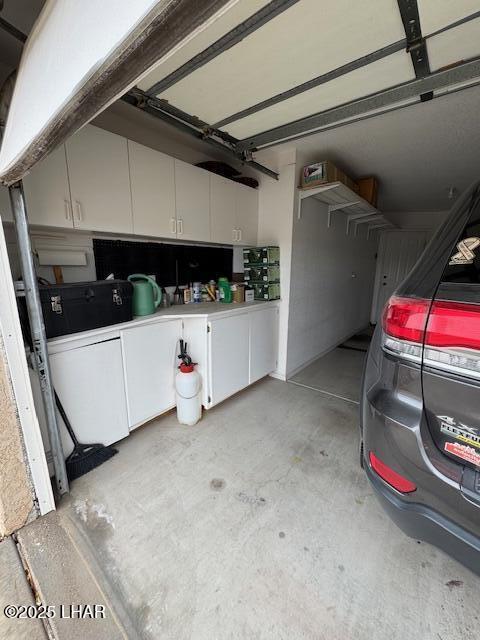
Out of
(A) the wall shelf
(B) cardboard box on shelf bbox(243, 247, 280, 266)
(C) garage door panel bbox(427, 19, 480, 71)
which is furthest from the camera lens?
(B) cardboard box on shelf bbox(243, 247, 280, 266)

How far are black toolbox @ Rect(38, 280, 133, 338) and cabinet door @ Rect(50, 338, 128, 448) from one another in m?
0.14

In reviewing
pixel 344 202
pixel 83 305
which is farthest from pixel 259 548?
pixel 344 202

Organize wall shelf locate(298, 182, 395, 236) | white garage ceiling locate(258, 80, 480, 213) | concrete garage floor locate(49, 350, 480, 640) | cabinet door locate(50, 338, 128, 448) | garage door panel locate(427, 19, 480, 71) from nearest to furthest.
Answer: concrete garage floor locate(49, 350, 480, 640) → garage door panel locate(427, 19, 480, 71) → cabinet door locate(50, 338, 128, 448) → white garage ceiling locate(258, 80, 480, 213) → wall shelf locate(298, 182, 395, 236)

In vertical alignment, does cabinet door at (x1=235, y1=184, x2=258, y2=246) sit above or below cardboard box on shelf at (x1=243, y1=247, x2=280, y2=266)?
above

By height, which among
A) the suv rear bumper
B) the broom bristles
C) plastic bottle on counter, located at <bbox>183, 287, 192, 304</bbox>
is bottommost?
the broom bristles

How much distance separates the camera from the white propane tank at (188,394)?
207 centimetres

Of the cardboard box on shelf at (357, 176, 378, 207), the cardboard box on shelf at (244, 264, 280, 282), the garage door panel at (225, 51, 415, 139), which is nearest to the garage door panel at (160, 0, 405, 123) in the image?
the garage door panel at (225, 51, 415, 139)

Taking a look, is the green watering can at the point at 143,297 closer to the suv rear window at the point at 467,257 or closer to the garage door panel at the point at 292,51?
the garage door panel at the point at 292,51

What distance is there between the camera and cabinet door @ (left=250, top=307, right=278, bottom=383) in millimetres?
2602

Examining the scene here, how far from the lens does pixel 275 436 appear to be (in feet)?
6.63

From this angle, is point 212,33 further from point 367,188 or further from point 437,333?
point 367,188

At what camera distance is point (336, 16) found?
110 centimetres

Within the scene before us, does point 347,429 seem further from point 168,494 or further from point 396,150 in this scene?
point 396,150

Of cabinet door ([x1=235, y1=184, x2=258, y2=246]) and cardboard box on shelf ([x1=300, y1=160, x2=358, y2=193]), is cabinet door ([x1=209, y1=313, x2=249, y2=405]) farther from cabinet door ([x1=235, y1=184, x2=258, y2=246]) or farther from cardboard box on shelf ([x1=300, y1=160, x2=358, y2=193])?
cardboard box on shelf ([x1=300, y1=160, x2=358, y2=193])
